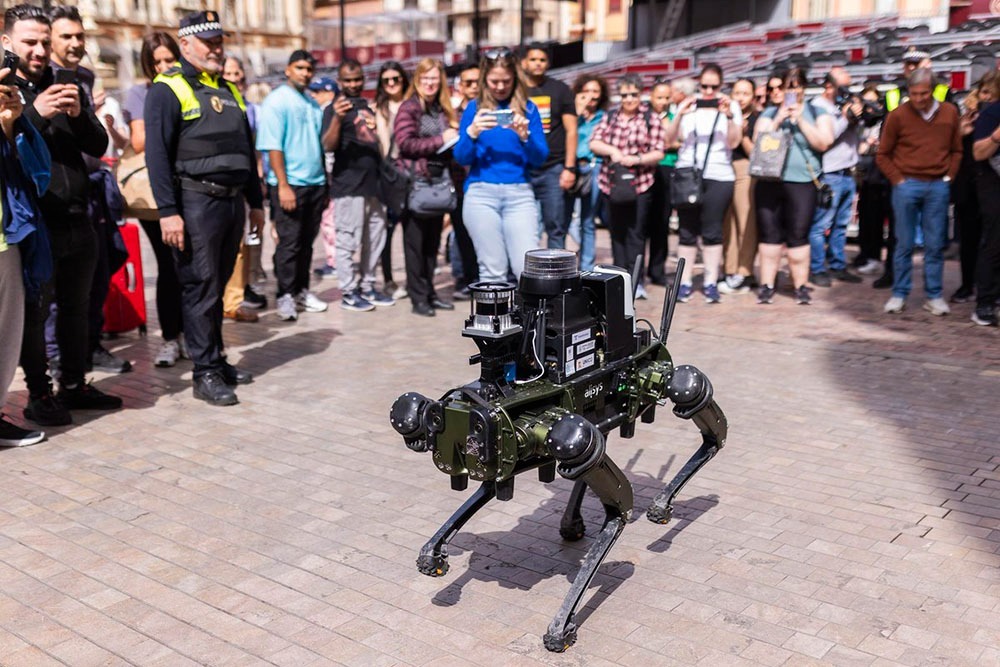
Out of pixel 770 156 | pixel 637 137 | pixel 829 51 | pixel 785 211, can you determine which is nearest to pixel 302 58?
pixel 637 137

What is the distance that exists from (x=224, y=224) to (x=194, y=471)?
1.80 meters

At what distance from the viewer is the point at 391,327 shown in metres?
8.47

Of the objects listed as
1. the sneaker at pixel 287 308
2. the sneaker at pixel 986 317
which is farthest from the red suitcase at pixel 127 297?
the sneaker at pixel 986 317

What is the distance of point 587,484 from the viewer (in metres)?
3.45

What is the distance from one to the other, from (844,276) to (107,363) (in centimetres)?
714

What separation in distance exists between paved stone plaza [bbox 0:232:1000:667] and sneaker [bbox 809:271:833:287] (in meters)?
3.14

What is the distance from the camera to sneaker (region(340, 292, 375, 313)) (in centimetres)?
914

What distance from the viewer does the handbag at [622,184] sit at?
351 inches

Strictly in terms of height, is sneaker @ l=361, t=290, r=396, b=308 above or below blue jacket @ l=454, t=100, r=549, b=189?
below

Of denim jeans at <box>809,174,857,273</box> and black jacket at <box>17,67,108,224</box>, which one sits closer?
black jacket at <box>17,67,108,224</box>

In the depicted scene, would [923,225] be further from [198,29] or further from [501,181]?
[198,29]

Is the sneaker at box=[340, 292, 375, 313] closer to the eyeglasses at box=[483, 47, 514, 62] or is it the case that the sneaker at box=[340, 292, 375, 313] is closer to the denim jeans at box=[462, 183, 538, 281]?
the denim jeans at box=[462, 183, 538, 281]

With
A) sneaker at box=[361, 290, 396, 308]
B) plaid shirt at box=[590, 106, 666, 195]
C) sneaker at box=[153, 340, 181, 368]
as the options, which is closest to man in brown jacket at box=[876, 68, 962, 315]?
plaid shirt at box=[590, 106, 666, 195]

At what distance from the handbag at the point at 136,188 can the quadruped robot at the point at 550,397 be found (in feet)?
13.0
